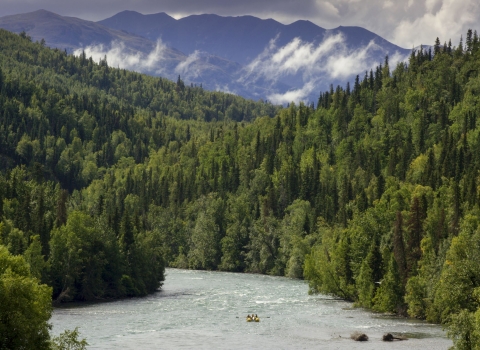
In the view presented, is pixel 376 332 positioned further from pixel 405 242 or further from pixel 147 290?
pixel 147 290

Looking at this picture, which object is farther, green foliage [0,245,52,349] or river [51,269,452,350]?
river [51,269,452,350]

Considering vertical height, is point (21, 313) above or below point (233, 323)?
above

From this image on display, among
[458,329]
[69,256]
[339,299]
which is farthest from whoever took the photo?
[339,299]

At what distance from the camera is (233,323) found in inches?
4466

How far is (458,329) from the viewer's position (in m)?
69.6

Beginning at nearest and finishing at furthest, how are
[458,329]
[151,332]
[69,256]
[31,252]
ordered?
1. [458,329]
2. [151,332]
3. [31,252]
4. [69,256]

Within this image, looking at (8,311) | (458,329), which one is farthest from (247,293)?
(8,311)

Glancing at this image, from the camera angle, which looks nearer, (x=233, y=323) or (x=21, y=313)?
(x=21, y=313)

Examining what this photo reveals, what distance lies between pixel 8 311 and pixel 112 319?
55.4m

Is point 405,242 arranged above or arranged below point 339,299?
above

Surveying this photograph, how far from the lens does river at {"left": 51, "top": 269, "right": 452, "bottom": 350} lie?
97188mm

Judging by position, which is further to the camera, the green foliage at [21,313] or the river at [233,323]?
the river at [233,323]

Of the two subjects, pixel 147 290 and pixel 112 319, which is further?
pixel 147 290

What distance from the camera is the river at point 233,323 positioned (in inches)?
3826
